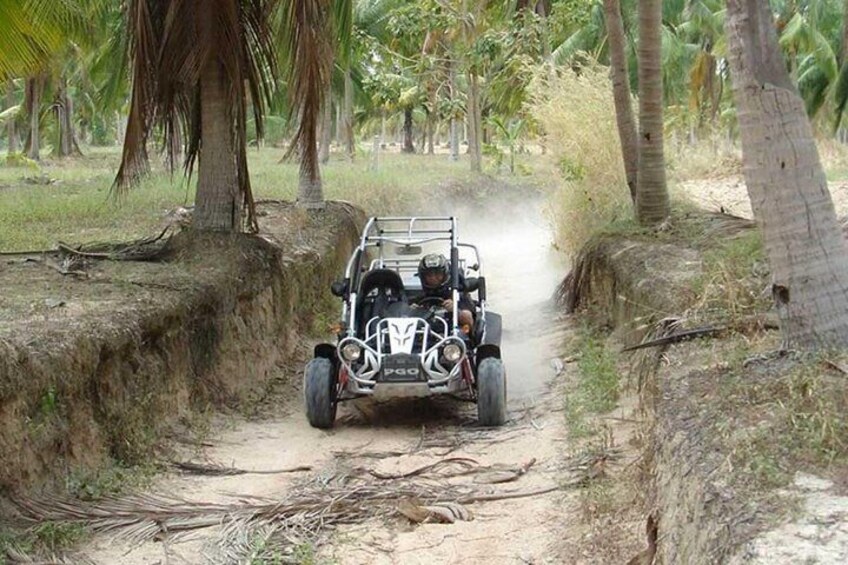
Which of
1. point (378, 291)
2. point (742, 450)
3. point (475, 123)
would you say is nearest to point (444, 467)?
point (378, 291)

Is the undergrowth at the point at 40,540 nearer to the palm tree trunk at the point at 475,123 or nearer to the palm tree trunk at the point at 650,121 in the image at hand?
the palm tree trunk at the point at 650,121

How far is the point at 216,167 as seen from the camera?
496 inches

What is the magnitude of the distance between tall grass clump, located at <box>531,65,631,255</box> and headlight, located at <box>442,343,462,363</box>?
748 cm

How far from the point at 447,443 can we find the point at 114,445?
2.99 m

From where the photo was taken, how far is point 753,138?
20.6ft

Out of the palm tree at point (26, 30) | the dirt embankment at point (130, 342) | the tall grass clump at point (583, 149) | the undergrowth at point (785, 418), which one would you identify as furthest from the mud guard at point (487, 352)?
the tall grass clump at point (583, 149)

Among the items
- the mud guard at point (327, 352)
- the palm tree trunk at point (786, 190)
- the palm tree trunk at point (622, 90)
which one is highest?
the palm tree trunk at point (622, 90)

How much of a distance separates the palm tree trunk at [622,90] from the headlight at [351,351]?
6.17m

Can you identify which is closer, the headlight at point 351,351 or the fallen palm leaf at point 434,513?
the fallen palm leaf at point 434,513

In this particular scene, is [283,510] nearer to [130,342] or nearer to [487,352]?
[130,342]

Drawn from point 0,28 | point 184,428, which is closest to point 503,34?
point 0,28

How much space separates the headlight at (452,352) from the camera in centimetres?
979

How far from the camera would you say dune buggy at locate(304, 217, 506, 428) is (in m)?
9.70

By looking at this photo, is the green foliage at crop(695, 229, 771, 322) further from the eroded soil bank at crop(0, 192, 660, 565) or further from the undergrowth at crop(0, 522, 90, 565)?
the undergrowth at crop(0, 522, 90, 565)
